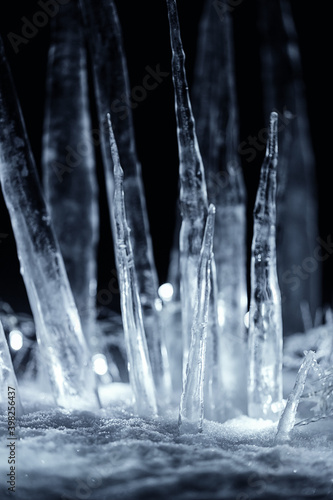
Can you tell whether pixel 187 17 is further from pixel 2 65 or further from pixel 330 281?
pixel 330 281

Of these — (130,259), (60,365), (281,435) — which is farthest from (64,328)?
(281,435)

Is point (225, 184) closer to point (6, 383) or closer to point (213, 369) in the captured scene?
point (213, 369)

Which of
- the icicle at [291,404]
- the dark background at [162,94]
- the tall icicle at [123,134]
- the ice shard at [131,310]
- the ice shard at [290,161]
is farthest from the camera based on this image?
the dark background at [162,94]

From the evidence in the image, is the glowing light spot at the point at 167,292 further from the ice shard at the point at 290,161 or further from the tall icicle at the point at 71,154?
the ice shard at the point at 290,161

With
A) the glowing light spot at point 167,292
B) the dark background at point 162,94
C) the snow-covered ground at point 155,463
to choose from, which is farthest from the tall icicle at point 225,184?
the dark background at point 162,94

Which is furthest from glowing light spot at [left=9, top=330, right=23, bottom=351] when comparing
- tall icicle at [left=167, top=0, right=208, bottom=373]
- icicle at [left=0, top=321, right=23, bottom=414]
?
tall icicle at [left=167, top=0, right=208, bottom=373]
